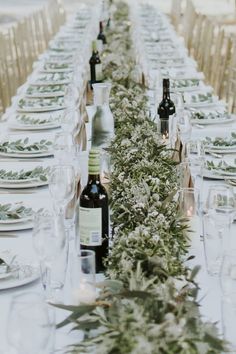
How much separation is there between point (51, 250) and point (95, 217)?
6.7 inches

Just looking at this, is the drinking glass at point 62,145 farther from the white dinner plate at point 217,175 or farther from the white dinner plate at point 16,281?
the white dinner plate at point 16,281

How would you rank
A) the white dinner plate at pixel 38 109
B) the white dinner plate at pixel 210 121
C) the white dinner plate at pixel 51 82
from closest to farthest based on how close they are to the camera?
1. the white dinner plate at pixel 210 121
2. the white dinner plate at pixel 38 109
3. the white dinner plate at pixel 51 82

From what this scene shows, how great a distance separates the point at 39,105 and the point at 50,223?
1.96m

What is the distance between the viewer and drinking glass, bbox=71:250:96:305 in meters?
1.30

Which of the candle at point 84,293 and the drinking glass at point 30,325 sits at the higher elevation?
the drinking glass at point 30,325

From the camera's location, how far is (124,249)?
1.39 m

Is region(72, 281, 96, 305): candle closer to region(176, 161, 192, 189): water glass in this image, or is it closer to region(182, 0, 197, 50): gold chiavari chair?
region(176, 161, 192, 189): water glass

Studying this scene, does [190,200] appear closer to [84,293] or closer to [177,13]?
[84,293]

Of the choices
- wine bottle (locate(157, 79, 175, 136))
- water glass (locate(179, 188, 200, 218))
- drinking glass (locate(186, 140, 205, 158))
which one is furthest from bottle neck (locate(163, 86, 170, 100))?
water glass (locate(179, 188, 200, 218))

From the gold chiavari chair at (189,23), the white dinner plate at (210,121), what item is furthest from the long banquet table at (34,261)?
the gold chiavari chair at (189,23)

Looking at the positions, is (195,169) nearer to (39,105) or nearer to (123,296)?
(123,296)

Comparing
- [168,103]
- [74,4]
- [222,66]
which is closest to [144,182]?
[168,103]

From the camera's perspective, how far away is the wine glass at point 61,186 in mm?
1760

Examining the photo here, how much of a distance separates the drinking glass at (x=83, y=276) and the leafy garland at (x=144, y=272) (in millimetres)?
44
